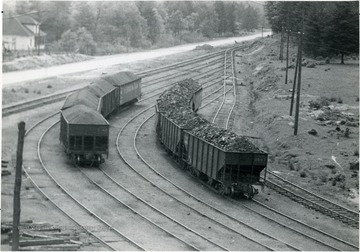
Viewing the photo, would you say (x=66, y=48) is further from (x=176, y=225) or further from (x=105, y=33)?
(x=176, y=225)

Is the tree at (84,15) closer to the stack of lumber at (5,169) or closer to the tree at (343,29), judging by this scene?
the tree at (343,29)

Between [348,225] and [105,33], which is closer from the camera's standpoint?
[348,225]

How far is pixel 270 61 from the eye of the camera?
7425cm

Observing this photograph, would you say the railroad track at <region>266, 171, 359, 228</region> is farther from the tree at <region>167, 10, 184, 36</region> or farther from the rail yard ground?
the tree at <region>167, 10, 184, 36</region>

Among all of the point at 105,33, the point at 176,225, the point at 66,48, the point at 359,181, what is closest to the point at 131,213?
the point at 176,225

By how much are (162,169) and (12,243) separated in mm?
14826

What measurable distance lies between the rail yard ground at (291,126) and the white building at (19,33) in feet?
18.1

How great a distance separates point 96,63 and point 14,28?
134 feet

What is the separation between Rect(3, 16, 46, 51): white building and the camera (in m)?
24.1

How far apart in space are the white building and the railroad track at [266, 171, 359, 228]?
15357 mm

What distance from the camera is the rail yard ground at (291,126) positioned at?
88.5 feet

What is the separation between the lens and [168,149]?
34344 millimetres

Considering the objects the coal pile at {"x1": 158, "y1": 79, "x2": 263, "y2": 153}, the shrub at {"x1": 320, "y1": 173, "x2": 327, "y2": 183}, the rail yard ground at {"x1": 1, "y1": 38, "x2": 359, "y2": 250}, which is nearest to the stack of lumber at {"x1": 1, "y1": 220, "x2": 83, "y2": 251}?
the rail yard ground at {"x1": 1, "y1": 38, "x2": 359, "y2": 250}

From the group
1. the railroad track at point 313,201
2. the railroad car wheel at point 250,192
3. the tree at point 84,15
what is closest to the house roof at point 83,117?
the railroad car wheel at point 250,192
